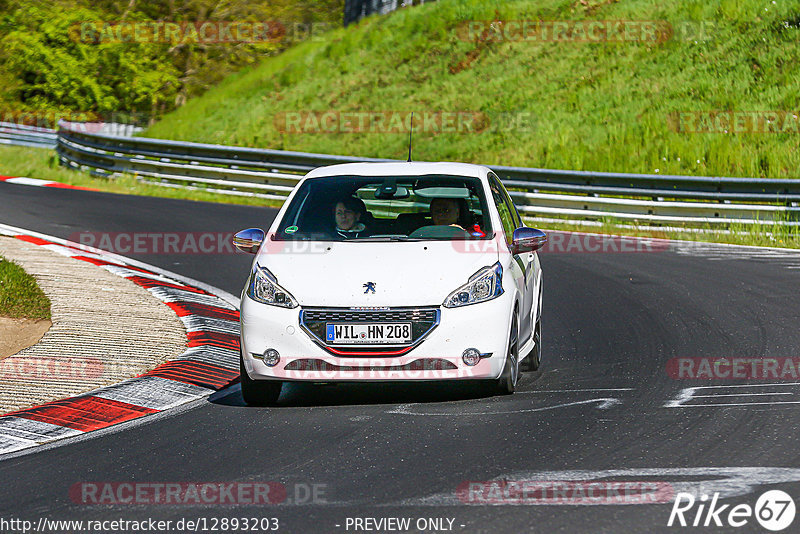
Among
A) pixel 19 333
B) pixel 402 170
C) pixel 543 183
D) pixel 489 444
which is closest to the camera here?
pixel 489 444

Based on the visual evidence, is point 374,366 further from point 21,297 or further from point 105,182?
point 105,182

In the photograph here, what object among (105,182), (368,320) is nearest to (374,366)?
(368,320)

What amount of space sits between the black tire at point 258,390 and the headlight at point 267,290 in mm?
413

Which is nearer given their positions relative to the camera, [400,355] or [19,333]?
[400,355]

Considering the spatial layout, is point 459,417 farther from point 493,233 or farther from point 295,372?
point 493,233

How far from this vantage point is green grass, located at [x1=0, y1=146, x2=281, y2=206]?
2442 cm

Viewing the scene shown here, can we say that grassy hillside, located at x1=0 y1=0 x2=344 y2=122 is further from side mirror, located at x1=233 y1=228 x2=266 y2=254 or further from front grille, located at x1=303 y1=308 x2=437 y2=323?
front grille, located at x1=303 y1=308 x2=437 y2=323

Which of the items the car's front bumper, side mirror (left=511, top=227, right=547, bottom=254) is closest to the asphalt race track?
the car's front bumper

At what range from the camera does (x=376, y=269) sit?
744 centimetres

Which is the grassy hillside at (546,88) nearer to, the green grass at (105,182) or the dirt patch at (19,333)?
the green grass at (105,182)

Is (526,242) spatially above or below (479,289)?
above

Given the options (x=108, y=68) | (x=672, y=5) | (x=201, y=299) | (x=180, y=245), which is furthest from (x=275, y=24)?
(x=201, y=299)

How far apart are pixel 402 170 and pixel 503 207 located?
799 mm

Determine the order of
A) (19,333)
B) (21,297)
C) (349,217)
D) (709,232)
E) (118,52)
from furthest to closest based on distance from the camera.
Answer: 1. (118,52)
2. (709,232)
3. (21,297)
4. (19,333)
5. (349,217)
